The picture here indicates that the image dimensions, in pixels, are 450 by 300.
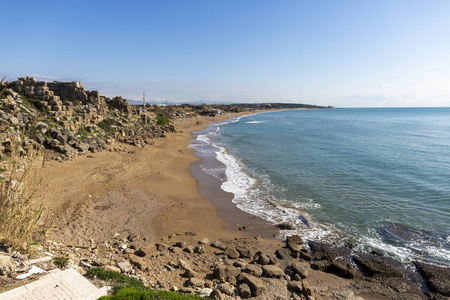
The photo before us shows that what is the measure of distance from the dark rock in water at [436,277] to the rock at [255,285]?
22.3 ft

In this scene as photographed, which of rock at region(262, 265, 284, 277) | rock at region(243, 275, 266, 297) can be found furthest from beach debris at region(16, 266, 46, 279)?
rock at region(262, 265, 284, 277)

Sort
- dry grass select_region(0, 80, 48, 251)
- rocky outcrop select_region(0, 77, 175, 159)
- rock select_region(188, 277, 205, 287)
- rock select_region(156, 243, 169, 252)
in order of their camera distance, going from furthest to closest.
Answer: rocky outcrop select_region(0, 77, 175, 159), rock select_region(156, 243, 169, 252), rock select_region(188, 277, 205, 287), dry grass select_region(0, 80, 48, 251)

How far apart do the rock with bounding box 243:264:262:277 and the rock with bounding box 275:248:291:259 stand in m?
1.77

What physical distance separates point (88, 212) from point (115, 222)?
6.25 feet

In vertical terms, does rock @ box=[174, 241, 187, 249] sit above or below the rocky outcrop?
below

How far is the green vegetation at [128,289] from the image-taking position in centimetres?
612

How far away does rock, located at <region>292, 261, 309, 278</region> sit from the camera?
400 inches

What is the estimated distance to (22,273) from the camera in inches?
252

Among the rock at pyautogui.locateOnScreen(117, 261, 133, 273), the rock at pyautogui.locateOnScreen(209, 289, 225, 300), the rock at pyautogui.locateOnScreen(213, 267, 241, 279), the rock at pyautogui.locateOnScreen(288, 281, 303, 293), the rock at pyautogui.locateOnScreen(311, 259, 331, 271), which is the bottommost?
the rock at pyautogui.locateOnScreen(311, 259, 331, 271)

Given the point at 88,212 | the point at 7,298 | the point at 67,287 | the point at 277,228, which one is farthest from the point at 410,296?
the point at 88,212

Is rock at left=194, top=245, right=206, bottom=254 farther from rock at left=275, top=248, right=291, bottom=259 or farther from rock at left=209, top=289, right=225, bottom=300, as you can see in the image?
rock at left=209, top=289, right=225, bottom=300

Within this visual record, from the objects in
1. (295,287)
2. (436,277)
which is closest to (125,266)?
(295,287)

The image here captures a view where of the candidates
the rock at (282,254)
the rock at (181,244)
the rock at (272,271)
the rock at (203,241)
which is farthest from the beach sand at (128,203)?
the rock at (272,271)

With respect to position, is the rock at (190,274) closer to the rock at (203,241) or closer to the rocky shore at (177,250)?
the rocky shore at (177,250)
